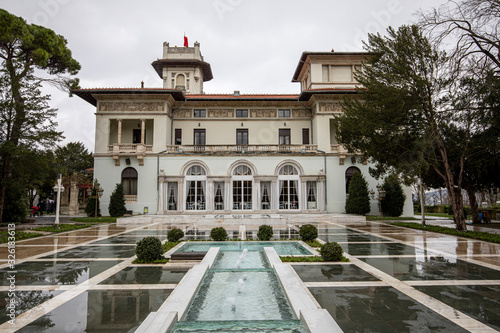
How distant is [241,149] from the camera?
28.7 meters

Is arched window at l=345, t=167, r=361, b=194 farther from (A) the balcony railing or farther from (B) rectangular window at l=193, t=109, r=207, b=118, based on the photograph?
(A) the balcony railing

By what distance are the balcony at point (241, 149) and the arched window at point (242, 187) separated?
1645 mm

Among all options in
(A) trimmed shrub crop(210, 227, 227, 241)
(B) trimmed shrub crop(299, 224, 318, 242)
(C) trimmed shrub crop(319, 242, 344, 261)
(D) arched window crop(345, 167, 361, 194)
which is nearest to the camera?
(C) trimmed shrub crop(319, 242, 344, 261)

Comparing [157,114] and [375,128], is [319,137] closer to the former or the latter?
[375,128]

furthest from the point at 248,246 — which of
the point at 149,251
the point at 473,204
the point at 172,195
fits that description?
the point at 473,204

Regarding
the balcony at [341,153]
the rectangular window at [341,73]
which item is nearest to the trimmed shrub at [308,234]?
the balcony at [341,153]

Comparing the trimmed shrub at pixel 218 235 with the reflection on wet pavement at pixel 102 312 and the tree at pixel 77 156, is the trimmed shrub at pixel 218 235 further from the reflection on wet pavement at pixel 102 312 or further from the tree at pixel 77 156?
the tree at pixel 77 156

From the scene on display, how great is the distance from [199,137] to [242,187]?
725 centimetres

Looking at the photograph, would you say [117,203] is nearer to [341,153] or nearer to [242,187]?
[242,187]

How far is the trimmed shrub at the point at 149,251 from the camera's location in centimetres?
882

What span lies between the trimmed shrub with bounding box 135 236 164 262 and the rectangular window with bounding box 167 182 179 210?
19114 millimetres

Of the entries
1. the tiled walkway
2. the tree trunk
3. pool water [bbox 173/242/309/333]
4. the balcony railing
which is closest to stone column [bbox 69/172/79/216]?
the balcony railing

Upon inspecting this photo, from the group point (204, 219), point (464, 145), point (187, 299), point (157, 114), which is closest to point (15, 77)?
point (157, 114)

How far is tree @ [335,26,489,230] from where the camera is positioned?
16219 mm
